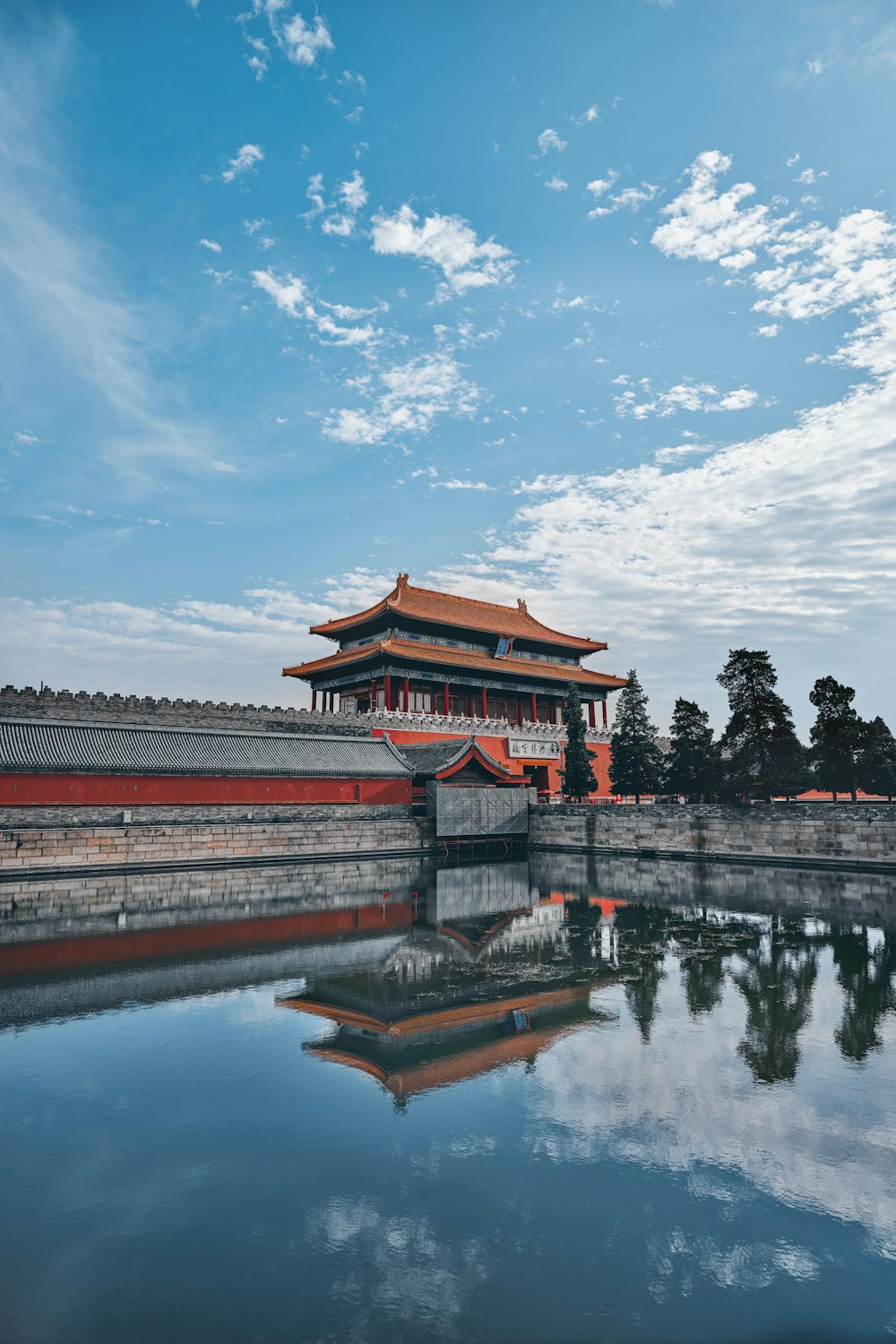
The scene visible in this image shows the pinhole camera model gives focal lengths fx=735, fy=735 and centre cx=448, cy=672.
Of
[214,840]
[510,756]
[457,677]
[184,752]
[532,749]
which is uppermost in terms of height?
[457,677]

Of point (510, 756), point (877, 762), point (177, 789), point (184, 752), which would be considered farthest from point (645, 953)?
point (510, 756)

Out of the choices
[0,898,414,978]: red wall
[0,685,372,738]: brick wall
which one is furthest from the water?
[0,685,372,738]: brick wall

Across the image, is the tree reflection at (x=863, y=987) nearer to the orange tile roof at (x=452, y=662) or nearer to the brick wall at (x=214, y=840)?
the brick wall at (x=214, y=840)

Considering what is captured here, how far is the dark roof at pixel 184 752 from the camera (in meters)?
23.2

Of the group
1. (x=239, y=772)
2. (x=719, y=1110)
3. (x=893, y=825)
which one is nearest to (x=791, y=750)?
(x=893, y=825)

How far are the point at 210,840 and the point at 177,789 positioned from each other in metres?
2.26

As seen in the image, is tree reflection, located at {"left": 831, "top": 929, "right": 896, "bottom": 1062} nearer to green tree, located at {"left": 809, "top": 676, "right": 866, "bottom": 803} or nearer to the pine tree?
green tree, located at {"left": 809, "top": 676, "right": 866, "bottom": 803}

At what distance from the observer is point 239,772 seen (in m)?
26.9

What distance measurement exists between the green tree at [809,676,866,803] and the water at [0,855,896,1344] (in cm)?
1652

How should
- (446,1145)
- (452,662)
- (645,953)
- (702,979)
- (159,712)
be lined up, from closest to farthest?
1. (446,1145)
2. (702,979)
3. (645,953)
4. (159,712)
5. (452,662)

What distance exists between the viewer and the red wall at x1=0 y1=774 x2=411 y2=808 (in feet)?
73.5

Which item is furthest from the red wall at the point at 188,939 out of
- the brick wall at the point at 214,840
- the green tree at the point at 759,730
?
the green tree at the point at 759,730

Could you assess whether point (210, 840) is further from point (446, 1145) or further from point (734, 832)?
point (446, 1145)

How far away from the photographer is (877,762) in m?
30.1
